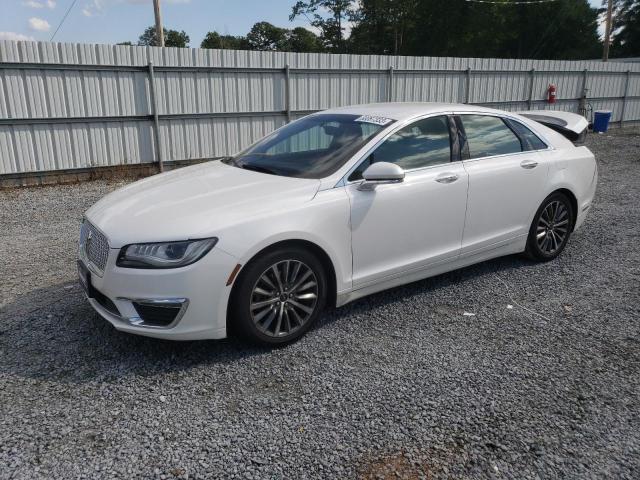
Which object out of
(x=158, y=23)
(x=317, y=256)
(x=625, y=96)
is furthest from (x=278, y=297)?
(x=625, y=96)

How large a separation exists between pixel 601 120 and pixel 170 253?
60.4ft

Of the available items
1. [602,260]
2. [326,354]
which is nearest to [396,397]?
[326,354]

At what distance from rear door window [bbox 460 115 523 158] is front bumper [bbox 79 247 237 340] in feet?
8.06

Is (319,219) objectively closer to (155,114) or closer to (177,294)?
(177,294)

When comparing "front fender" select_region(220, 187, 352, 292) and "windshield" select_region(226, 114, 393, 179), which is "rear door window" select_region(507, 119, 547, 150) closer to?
"windshield" select_region(226, 114, 393, 179)

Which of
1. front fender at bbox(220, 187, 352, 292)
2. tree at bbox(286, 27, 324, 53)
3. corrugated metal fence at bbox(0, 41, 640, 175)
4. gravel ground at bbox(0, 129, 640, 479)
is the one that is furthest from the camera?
tree at bbox(286, 27, 324, 53)

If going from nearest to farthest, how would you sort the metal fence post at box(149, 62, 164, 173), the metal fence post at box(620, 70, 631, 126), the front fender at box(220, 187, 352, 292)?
the front fender at box(220, 187, 352, 292), the metal fence post at box(149, 62, 164, 173), the metal fence post at box(620, 70, 631, 126)

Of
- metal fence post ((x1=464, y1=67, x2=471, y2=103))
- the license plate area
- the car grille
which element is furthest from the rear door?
metal fence post ((x1=464, y1=67, x2=471, y2=103))

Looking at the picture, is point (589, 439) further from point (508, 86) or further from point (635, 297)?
point (508, 86)

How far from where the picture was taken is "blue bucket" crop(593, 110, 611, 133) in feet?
58.0

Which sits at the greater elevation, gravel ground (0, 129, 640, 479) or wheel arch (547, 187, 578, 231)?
wheel arch (547, 187, 578, 231)

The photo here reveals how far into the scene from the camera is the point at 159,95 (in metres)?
10.3

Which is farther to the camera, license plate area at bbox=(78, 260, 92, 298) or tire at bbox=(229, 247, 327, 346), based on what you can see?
license plate area at bbox=(78, 260, 92, 298)

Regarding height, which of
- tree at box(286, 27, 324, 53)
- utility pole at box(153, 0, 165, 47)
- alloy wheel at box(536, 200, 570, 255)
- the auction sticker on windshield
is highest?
tree at box(286, 27, 324, 53)
